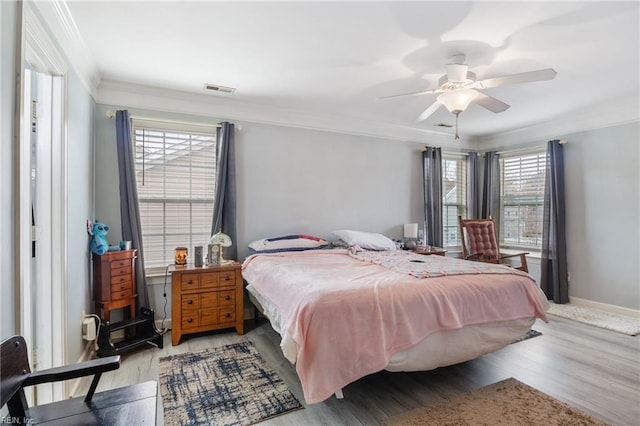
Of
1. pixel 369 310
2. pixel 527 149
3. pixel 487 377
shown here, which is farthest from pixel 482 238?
pixel 369 310

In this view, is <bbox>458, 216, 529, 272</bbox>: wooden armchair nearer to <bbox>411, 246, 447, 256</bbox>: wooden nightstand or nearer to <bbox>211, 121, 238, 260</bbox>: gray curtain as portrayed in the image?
<bbox>411, 246, 447, 256</bbox>: wooden nightstand

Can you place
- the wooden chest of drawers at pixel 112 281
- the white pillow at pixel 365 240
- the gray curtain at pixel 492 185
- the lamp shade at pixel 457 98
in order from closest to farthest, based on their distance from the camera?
the lamp shade at pixel 457 98, the wooden chest of drawers at pixel 112 281, the white pillow at pixel 365 240, the gray curtain at pixel 492 185

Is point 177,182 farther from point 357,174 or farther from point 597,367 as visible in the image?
point 597,367

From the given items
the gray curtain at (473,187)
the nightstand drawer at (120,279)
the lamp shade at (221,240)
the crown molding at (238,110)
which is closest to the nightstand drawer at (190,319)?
the nightstand drawer at (120,279)

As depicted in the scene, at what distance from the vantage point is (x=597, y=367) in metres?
2.61

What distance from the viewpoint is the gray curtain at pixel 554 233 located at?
441 centimetres

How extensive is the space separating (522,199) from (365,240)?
2.92m

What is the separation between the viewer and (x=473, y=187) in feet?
18.2

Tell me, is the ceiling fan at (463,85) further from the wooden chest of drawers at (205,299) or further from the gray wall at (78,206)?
the gray wall at (78,206)

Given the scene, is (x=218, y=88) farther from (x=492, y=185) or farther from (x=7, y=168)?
(x=492, y=185)

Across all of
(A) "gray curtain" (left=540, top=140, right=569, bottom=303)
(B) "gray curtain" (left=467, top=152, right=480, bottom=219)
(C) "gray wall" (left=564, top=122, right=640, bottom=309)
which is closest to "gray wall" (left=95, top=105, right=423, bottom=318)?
(B) "gray curtain" (left=467, top=152, right=480, bottom=219)

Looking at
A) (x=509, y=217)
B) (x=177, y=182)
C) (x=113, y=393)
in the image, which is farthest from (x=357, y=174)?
(x=113, y=393)

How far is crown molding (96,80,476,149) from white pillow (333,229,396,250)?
1438 millimetres

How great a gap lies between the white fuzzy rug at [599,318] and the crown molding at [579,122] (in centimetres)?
230
